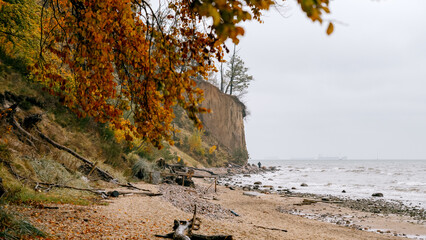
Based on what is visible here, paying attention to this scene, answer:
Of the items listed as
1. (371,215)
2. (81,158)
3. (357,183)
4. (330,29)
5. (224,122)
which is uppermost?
(224,122)

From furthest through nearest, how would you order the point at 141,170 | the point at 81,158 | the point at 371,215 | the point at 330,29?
the point at 141,170, the point at 371,215, the point at 81,158, the point at 330,29

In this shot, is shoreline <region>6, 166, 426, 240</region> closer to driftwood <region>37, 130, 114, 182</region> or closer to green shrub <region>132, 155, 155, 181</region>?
driftwood <region>37, 130, 114, 182</region>

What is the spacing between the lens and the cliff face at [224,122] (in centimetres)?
4862

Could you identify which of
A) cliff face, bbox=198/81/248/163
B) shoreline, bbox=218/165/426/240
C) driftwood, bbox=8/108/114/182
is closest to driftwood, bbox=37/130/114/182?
driftwood, bbox=8/108/114/182

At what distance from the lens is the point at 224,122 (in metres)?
50.2

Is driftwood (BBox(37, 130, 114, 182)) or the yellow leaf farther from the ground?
the yellow leaf

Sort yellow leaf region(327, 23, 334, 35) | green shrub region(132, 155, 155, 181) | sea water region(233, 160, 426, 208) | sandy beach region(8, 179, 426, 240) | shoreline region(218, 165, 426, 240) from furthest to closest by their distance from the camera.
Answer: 1. sea water region(233, 160, 426, 208)
2. green shrub region(132, 155, 155, 181)
3. shoreline region(218, 165, 426, 240)
4. sandy beach region(8, 179, 426, 240)
5. yellow leaf region(327, 23, 334, 35)

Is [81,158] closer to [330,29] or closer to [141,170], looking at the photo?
[141,170]

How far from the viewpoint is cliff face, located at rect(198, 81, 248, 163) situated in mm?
48625

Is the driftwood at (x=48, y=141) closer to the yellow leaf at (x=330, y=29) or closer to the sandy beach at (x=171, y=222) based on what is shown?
the sandy beach at (x=171, y=222)

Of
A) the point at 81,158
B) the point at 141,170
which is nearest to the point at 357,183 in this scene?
the point at 141,170

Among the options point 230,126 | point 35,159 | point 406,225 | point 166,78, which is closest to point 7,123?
point 35,159

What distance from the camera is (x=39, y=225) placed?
478cm

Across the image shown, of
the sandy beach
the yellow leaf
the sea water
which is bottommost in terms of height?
the sea water
